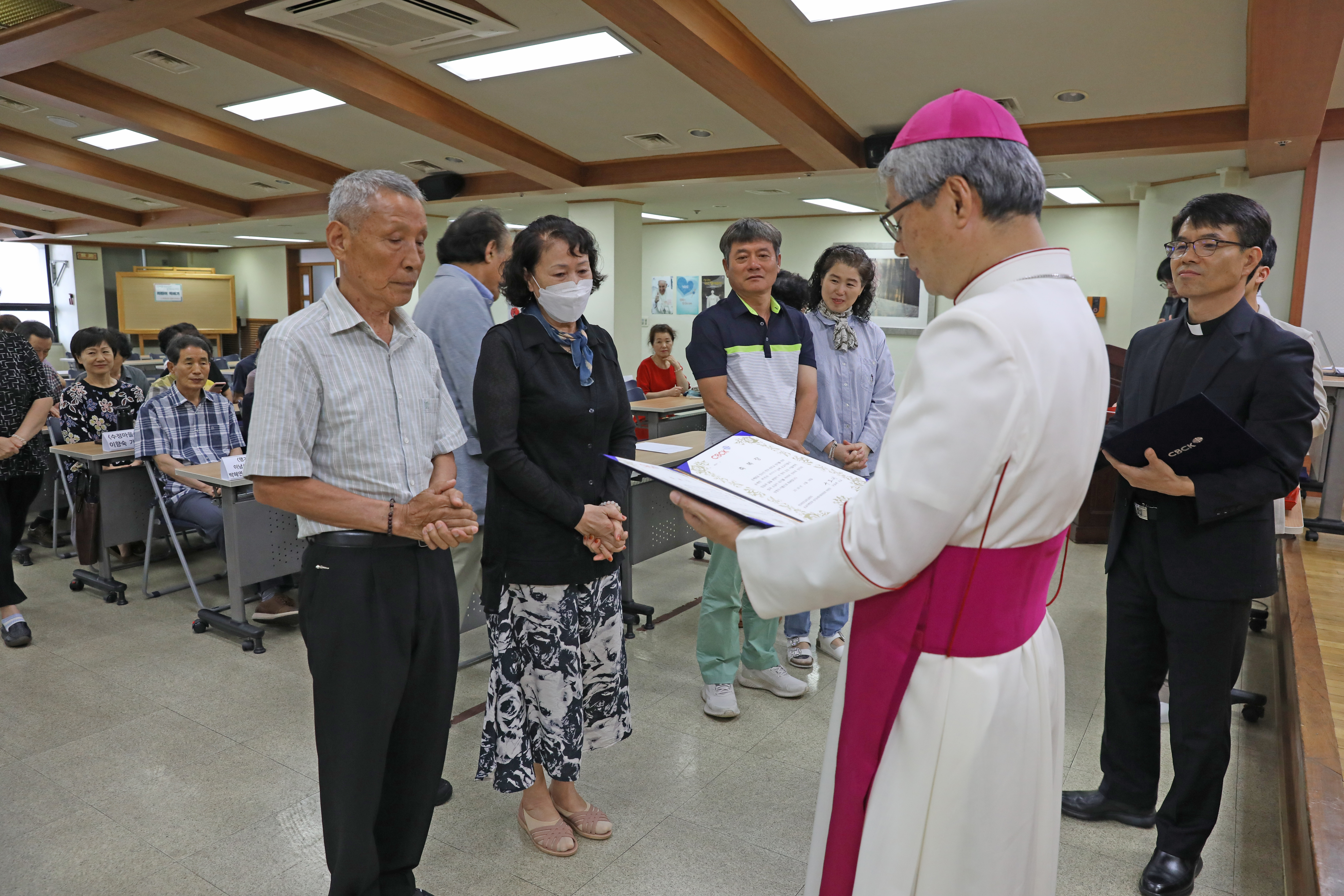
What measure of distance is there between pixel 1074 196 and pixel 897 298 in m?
2.44

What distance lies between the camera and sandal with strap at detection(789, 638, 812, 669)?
11.9ft

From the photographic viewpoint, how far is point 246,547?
399 cm

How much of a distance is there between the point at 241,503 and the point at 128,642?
0.85 m

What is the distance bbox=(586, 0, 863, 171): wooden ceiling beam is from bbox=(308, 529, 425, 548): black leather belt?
135 inches

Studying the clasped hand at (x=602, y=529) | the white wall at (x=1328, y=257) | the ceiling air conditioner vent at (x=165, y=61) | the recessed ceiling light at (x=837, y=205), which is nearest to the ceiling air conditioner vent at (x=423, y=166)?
the ceiling air conditioner vent at (x=165, y=61)

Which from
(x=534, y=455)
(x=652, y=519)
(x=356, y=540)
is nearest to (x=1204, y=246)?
(x=534, y=455)

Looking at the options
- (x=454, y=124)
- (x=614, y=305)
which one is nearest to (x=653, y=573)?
(x=454, y=124)

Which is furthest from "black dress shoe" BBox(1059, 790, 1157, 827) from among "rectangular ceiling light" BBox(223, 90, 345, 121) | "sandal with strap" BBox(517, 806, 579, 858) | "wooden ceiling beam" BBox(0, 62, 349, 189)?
"wooden ceiling beam" BBox(0, 62, 349, 189)

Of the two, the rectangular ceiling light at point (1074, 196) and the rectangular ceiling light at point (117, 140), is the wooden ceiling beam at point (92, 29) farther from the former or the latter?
the rectangular ceiling light at point (1074, 196)

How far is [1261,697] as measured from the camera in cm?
318

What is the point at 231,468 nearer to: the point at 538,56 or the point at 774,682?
the point at 774,682

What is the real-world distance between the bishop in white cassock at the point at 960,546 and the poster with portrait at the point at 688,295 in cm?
1175

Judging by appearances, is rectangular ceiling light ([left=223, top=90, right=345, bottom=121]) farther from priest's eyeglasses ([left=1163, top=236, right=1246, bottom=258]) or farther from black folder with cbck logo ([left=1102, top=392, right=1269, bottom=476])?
black folder with cbck logo ([left=1102, top=392, right=1269, bottom=476])

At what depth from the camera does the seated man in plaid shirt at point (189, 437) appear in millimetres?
4457
